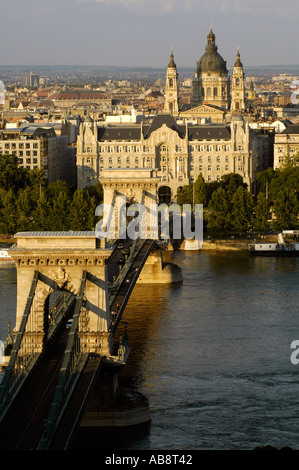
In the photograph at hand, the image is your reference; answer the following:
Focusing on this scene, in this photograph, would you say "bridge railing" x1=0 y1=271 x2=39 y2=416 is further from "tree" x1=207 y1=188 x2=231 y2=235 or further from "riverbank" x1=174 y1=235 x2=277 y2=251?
"tree" x1=207 y1=188 x2=231 y2=235

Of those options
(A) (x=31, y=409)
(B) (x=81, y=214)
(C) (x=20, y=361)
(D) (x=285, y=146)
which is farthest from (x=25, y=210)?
(A) (x=31, y=409)

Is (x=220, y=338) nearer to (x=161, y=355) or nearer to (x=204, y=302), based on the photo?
(x=161, y=355)

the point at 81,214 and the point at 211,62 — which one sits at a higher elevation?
the point at 211,62

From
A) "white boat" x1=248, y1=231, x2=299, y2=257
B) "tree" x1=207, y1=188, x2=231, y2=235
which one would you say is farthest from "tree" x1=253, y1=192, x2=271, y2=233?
"white boat" x1=248, y1=231, x2=299, y2=257

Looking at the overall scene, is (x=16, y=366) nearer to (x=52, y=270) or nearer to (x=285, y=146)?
(x=52, y=270)

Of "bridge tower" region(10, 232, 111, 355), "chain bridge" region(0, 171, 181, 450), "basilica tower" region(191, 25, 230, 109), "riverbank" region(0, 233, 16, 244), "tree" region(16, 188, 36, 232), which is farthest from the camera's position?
"basilica tower" region(191, 25, 230, 109)

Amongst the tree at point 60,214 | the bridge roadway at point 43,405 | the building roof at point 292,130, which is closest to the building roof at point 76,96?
the building roof at point 292,130

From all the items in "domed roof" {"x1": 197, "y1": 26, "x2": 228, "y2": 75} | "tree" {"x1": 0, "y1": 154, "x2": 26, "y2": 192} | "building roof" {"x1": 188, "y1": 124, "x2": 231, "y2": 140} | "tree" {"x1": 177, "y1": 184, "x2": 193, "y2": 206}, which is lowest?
"tree" {"x1": 177, "y1": 184, "x2": 193, "y2": 206}
